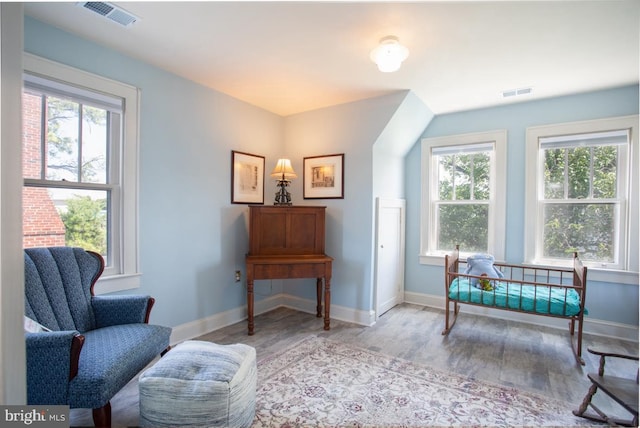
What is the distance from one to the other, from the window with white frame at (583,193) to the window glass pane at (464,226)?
0.45m

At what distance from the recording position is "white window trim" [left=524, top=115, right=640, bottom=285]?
2738mm

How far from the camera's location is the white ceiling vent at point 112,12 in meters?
1.68

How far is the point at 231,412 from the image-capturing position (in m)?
1.43

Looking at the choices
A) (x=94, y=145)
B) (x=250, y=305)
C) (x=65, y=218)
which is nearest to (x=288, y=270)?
(x=250, y=305)

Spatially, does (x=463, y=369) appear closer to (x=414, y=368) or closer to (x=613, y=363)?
(x=414, y=368)

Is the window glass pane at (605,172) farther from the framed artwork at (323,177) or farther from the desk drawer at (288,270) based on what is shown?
the desk drawer at (288,270)

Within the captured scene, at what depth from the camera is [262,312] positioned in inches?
136

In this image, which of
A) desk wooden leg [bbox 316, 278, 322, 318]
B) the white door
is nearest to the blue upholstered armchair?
desk wooden leg [bbox 316, 278, 322, 318]

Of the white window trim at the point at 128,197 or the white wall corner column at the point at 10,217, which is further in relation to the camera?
the white window trim at the point at 128,197

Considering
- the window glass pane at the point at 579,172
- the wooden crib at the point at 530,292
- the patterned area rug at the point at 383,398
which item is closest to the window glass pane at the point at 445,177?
the wooden crib at the point at 530,292

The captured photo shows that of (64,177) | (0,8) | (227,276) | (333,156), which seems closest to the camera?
(0,8)

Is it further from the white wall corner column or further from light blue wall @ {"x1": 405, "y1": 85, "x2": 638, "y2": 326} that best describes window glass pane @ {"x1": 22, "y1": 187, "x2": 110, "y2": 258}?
light blue wall @ {"x1": 405, "y1": 85, "x2": 638, "y2": 326}

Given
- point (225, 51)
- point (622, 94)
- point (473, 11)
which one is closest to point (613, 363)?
point (622, 94)

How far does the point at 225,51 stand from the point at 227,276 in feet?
6.91
